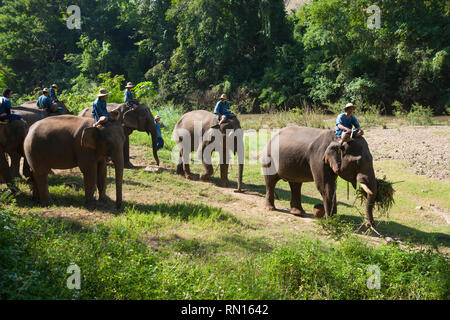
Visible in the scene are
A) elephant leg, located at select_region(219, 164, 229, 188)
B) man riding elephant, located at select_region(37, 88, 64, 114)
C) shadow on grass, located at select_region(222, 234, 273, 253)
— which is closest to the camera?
shadow on grass, located at select_region(222, 234, 273, 253)

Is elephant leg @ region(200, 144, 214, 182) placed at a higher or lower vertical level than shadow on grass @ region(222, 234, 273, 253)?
higher

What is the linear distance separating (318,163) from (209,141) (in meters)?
4.27

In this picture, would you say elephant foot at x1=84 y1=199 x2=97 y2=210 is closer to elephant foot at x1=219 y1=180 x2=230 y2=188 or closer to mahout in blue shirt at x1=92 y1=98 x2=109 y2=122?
mahout in blue shirt at x1=92 y1=98 x2=109 y2=122

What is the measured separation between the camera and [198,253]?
6.91 metres

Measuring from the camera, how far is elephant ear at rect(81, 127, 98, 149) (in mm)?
8453

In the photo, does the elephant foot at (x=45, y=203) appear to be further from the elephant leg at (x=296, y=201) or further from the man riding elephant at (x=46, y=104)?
the elephant leg at (x=296, y=201)

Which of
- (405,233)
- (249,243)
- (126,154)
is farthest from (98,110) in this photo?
(405,233)

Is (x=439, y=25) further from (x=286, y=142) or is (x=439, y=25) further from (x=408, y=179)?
(x=286, y=142)

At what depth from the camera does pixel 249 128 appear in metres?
22.2

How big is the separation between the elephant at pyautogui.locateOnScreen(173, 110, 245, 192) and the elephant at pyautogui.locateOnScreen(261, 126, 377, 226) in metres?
1.77

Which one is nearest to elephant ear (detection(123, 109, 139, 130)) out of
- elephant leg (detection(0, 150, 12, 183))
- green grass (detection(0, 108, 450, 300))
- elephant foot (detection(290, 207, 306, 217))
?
green grass (detection(0, 108, 450, 300))

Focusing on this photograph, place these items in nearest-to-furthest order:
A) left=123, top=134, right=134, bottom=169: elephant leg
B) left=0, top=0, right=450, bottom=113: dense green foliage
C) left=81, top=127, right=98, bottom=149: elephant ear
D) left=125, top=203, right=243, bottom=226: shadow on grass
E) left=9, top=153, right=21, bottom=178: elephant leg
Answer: left=81, top=127, right=98, bottom=149: elephant ear, left=125, top=203, right=243, bottom=226: shadow on grass, left=9, top=153, right=21, bottom=178: elephant leg, left=123, top=134, right=134, bottom=169: elephant leg, left=0, top=0, right=450, bottom=113: dense green foliage

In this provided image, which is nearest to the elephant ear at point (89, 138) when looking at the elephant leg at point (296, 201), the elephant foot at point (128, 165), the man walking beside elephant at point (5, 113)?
the man walking beside elephant at point (5, 113)

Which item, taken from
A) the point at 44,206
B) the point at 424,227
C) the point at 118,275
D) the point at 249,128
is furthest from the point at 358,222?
the point at 249,128
